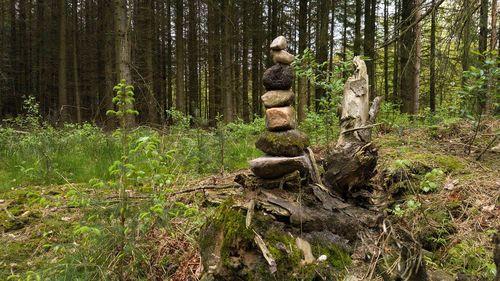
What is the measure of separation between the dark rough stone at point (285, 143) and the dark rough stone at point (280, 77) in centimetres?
43

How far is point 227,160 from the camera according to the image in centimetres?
656

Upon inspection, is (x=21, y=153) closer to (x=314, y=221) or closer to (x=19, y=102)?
(x=314, y=221)

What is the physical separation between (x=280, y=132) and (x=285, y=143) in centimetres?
15

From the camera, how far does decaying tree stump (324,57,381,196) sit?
340cm

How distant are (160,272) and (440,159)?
3841 millimetres

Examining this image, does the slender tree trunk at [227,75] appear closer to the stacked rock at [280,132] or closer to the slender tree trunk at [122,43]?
the slender tree trunk at [122,43]

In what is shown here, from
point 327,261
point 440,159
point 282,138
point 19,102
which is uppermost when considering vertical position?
point 19,102

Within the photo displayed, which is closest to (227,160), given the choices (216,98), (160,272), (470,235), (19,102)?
(160,272)

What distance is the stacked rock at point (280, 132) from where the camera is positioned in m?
3.07

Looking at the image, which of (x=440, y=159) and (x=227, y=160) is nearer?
(x=440, y=159)

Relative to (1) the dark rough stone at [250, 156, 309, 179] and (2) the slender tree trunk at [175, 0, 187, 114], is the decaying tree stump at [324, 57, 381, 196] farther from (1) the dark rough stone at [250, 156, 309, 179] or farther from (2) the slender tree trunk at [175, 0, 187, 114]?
(2) the slender tree trunk at [175, 0, 187, 114]

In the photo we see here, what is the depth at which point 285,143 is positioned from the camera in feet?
10.2

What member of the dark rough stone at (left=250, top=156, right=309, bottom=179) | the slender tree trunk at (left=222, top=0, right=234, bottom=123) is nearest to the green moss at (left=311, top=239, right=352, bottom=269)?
the dark rough stone at (left=250, top=156, right=309, bottom=179)

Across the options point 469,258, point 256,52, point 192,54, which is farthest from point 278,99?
point 192,54
